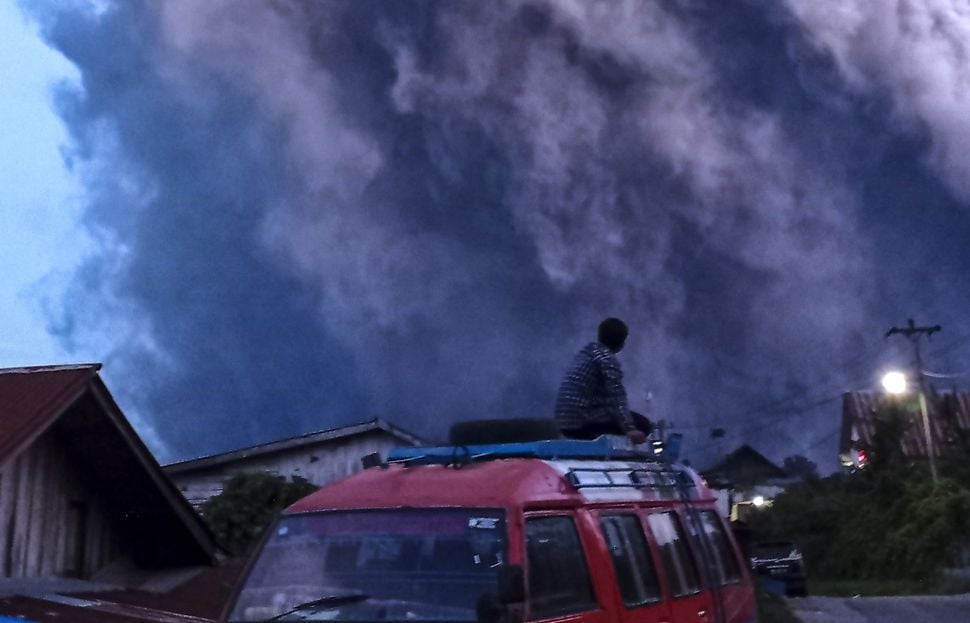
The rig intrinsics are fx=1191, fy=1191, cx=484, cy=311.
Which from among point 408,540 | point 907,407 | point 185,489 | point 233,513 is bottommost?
point 408,540

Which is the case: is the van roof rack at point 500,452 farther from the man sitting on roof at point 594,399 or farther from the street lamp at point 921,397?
the street lamp at point 921,397

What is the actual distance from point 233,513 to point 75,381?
17.5 ft

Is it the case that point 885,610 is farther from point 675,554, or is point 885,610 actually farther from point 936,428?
point 936,428

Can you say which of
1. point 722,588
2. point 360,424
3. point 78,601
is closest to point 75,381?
point 78,601

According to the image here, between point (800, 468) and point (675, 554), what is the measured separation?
5288 cm

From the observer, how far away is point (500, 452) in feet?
23.9

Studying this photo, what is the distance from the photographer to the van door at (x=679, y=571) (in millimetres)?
7816

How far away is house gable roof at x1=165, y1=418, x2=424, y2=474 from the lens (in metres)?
20.2

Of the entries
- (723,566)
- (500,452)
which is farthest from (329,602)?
(723,566)

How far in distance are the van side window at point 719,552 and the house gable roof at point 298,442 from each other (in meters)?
10.7

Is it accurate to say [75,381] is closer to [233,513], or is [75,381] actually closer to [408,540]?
[408,540]

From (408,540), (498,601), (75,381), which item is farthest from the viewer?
(75,381)

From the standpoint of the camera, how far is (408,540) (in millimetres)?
6145

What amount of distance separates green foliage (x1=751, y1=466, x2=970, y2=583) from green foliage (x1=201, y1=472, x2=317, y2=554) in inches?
1017
